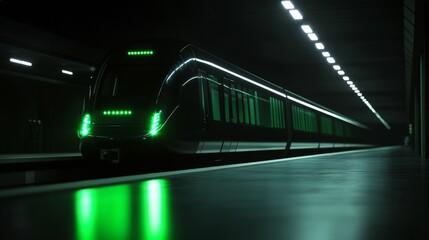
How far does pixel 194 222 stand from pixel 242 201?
1.70 m

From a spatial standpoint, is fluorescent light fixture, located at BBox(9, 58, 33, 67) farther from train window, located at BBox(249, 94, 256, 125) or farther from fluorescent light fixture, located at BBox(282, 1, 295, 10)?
fluorescent light fixture, located at BBox(282, 1, 295, 10)

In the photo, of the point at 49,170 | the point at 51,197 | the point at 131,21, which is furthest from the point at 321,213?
the point at 131,21

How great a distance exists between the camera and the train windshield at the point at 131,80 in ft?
43.1

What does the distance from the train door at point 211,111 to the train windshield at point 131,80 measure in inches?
62.5

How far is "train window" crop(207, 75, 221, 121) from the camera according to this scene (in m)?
15.4

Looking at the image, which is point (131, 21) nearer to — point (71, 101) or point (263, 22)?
point (263, 22)

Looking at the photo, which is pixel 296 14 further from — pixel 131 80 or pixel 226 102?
pixel 131 80

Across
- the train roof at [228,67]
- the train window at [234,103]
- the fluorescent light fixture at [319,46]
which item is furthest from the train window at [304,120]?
the train window at [234,103]

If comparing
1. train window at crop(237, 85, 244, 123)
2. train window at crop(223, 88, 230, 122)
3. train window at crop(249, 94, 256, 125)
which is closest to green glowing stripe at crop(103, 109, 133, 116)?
train window at crop(223, 88, 230, 122)

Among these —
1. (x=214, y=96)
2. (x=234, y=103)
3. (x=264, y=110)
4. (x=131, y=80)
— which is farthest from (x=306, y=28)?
(x=131, y=80)

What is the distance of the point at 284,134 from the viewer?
24.4m

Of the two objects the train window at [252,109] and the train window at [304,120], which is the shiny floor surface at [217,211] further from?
the train window at [304,120]

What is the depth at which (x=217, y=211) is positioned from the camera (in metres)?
5.71

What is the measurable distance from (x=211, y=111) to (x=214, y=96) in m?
0.60
